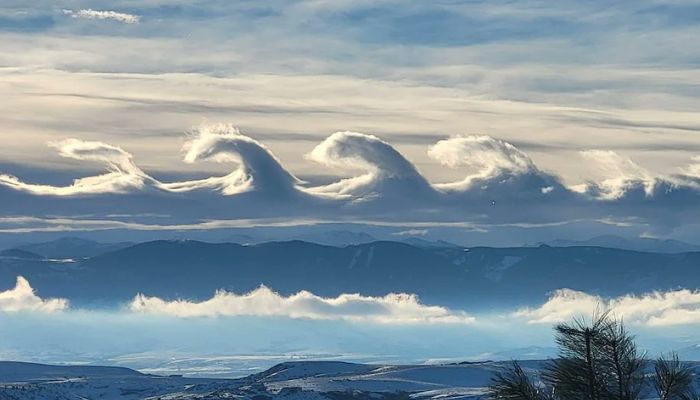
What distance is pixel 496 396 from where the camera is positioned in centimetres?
4772

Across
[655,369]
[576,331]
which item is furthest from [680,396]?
[576,331]

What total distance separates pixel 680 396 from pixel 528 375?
5.42m

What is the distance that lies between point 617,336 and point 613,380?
168 centimetres

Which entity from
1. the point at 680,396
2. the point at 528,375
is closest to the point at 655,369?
the point at 680,396

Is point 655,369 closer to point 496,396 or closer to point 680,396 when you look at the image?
point 680,396

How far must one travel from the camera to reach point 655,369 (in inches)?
1886

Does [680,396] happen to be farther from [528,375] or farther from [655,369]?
[528,375]

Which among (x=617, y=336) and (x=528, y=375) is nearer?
(x=617, y=336)

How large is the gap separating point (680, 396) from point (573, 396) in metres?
3.56

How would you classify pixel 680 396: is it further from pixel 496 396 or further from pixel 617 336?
pixel 496 396

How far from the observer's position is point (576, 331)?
46438 mm

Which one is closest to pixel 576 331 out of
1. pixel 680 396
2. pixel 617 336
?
pixel 617 336

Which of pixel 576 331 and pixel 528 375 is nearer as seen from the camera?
pixel 576 331

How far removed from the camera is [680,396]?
155 feet
